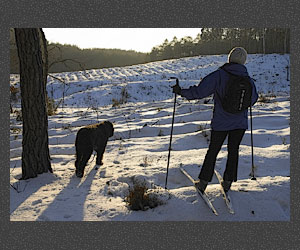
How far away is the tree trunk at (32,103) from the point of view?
12.8 ft

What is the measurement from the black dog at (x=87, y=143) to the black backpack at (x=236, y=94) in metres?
2.70

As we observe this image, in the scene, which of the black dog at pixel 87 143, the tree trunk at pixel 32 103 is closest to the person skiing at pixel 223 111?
the black dog at pixel 87 143

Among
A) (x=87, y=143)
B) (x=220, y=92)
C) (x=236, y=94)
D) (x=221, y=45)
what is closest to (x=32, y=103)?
(x=87, y=143)

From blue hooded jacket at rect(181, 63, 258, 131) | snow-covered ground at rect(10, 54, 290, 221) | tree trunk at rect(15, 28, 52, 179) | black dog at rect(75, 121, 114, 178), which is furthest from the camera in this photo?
black dog at rect(75, 121, 114, 178)

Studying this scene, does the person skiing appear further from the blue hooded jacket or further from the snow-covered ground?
the snow-covered ground

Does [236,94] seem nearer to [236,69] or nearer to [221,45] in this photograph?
[236,69]

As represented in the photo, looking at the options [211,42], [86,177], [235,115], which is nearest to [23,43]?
[86,177]

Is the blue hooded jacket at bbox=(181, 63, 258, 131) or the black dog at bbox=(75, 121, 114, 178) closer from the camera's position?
the blue hooded jacket at bbox=(181, 63, 258, 131)

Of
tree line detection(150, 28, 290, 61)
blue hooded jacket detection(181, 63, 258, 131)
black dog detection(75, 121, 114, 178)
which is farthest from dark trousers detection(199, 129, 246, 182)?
tree line detection(150, 28, 290, 61)

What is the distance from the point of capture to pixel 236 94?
311 centimetres

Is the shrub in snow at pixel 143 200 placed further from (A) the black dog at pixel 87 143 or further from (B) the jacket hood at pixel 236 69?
(B) the jacket hood at pixel 236 69

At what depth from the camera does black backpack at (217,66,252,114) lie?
10.2ft

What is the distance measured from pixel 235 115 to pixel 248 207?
3.97 ft

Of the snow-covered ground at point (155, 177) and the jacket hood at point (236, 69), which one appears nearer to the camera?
the snow-covered ground at point (155, 177)
